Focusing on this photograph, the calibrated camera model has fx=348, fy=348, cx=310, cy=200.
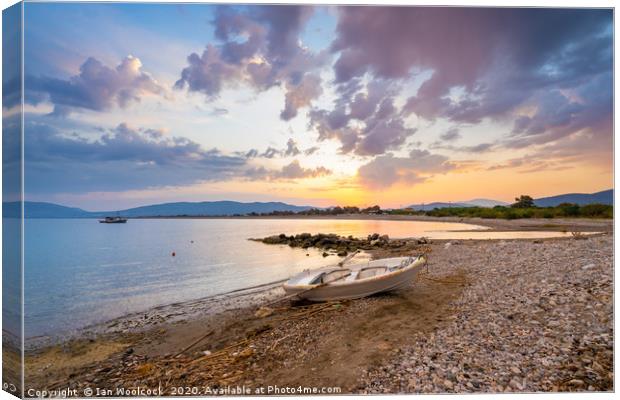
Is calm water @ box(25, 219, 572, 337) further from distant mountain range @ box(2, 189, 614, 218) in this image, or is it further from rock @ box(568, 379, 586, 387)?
rock @ box(568, 379, 586, 387)

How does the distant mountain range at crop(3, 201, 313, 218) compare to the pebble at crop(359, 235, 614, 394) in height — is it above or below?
above

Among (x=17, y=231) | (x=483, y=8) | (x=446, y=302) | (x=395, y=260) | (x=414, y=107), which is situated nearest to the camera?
(x=17, y=231)

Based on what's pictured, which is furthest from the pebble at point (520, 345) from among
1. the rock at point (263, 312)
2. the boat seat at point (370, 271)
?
the rock at point (263, 312)

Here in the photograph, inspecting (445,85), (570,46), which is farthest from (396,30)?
(570,46)

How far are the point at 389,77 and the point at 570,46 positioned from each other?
2.54m

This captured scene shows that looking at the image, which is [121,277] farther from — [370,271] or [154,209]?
[370,271]

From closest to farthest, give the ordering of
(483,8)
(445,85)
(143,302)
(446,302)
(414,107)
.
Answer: (483,8) → (445,85) → (414,107) → (446,302) → (143,302)

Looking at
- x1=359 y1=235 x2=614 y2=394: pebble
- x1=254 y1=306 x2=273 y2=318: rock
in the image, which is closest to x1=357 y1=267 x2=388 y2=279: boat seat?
x1=359 y1=235 x2=614 y2=394: pebble

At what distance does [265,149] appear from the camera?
6.10m

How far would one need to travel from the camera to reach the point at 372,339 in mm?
5199

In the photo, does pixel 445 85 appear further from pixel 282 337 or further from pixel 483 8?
pixel 282 337

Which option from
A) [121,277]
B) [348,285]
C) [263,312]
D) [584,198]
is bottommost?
[121,277]

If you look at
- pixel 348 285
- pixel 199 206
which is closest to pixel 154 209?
pixel 199 206

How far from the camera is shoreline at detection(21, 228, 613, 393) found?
4.04m
